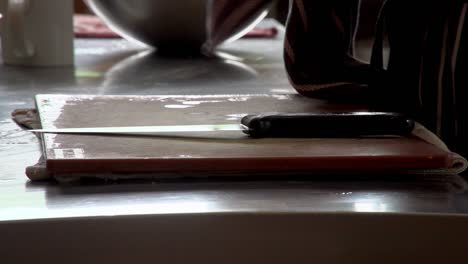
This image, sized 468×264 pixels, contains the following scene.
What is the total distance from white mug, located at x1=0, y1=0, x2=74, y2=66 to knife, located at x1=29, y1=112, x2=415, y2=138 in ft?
1.56

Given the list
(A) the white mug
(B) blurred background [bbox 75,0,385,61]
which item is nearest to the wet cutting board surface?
(A) the white mug

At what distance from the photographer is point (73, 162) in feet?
1.54

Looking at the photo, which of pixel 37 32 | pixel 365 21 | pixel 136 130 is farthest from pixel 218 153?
pixel 365 21

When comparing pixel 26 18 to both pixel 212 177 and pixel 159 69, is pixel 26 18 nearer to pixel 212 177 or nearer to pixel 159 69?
pixel 159 69

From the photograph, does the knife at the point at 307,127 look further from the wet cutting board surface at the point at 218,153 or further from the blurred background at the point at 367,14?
the blurred background at the point at 367,14

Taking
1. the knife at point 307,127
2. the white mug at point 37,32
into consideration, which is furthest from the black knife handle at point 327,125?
the white mug at point 37,32

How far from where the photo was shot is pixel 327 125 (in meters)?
0.54

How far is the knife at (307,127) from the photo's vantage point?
537mm

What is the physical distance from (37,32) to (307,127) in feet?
1.79

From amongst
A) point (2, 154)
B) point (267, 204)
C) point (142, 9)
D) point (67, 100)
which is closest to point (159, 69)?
point (142, 9)

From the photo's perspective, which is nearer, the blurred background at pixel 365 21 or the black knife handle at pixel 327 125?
the black knife handle at pixel 327 125

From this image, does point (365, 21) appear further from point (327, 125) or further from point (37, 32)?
point (327, 125)

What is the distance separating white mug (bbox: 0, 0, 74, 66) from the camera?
98cm

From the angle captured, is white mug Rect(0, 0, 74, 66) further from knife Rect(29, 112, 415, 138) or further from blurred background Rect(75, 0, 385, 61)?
knife Rect(29, 112, 415, 138)
